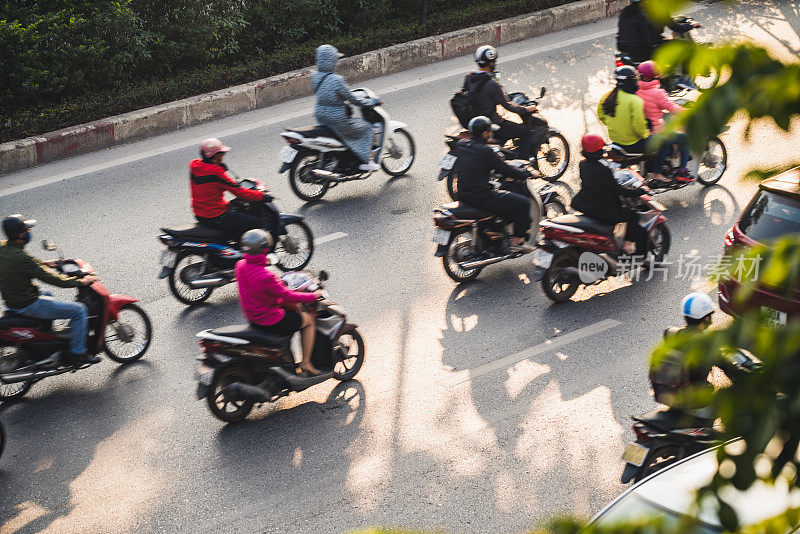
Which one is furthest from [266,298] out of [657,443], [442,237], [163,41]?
[163,41]

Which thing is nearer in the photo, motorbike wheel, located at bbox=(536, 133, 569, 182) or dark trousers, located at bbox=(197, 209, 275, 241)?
dark trousers, located at bbox=(197, 209, 275, 241)

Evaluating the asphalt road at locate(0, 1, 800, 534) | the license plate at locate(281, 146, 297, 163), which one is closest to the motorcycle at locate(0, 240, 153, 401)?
the asphalt road at locate(0, 1, 800, 534)

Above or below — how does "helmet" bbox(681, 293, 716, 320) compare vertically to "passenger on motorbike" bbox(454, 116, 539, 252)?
above

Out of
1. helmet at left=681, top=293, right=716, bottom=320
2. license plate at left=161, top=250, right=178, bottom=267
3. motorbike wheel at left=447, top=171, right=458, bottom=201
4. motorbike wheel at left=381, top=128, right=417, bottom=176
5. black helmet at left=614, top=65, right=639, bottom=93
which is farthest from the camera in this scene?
motorbike wheel at left=381, top=128, right=417, bottom=176

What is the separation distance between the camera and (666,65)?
1773 millimetres

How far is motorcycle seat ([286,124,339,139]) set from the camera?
1108 cm

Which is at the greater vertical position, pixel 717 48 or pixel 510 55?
pixel 717 48

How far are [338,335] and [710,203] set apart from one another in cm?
525

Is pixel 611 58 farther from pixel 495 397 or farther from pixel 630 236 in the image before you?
pixel 495 397

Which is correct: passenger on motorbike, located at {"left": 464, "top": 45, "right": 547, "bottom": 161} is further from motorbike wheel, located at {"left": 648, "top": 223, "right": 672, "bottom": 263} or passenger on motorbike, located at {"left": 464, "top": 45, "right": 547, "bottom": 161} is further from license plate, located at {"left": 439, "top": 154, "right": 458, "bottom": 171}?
motorbike wheel, located at {"left": 648, "top": 223, "right": 672, "bottom": 263}

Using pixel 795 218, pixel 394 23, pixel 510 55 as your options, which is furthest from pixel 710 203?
pixel 394 23

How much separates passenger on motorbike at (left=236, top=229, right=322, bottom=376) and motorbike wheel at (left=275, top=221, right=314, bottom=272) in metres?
2.31

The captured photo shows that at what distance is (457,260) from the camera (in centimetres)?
928

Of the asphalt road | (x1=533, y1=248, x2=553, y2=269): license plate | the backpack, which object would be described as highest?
the backpack
